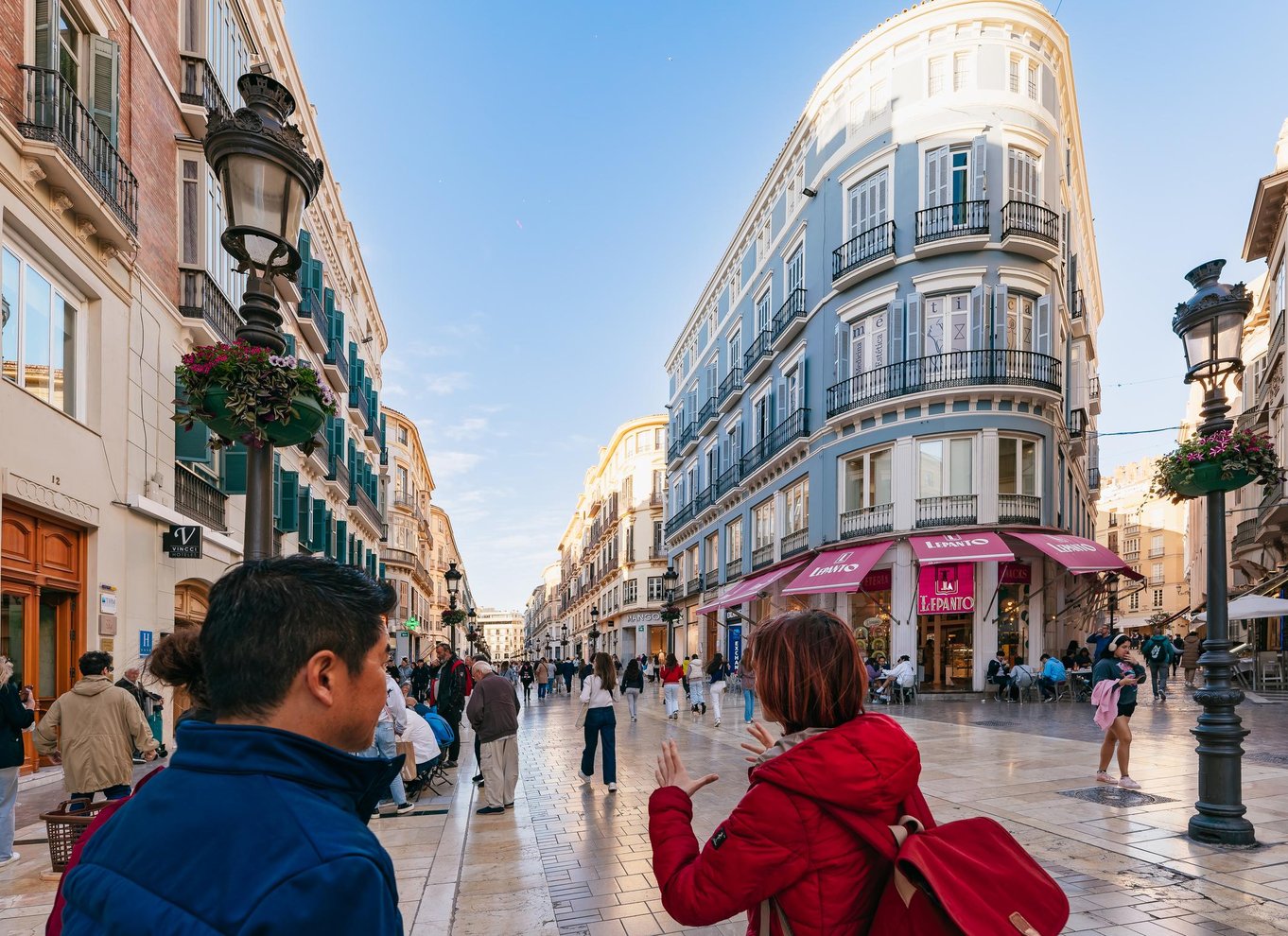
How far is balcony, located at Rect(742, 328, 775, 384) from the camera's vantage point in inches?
1230

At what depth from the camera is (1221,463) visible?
7457 millimetres

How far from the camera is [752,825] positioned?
6.35ft

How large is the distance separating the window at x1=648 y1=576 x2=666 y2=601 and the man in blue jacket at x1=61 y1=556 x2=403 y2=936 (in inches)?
2156

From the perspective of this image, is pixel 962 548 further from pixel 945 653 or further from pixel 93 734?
pixel 93 734

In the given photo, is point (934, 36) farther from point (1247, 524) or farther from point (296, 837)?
point (296, 837)

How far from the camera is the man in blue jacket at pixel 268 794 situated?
1.08m

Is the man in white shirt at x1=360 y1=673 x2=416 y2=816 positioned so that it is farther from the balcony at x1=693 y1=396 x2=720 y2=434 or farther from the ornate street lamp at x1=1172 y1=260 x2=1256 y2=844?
the balcony at x1=693 y1=396 x2=720 y2=434

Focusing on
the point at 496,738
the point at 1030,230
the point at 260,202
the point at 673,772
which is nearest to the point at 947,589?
the point at 1030,230

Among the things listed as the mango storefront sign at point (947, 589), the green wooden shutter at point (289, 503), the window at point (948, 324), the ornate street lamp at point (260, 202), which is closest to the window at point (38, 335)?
the ornate street lamp at point (260, 202)

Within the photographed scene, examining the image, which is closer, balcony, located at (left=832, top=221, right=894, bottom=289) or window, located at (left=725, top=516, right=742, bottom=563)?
balcony, located at (left=832, top=221, right=894, bottom=289)

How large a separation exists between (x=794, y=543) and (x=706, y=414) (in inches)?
538

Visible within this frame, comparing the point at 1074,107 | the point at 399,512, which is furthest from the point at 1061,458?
the point at 399,512

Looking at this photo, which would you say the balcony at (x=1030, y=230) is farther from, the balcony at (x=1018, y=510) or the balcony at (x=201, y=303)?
the balcony at (x=201, y=303)

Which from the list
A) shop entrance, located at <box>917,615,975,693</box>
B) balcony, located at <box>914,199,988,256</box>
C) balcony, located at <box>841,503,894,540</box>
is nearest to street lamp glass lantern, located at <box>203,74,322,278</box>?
balcony, located at <box>841,503,894,540</box>
